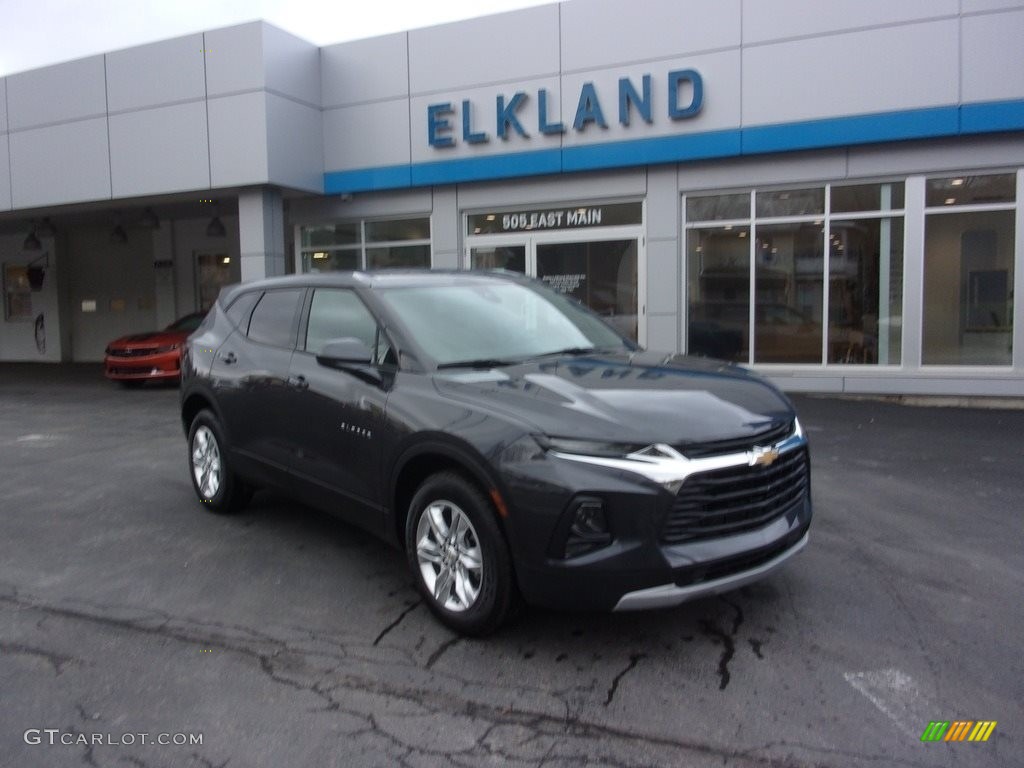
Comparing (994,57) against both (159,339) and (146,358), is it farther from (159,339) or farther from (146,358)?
(146,358)

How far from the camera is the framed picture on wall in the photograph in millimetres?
23453

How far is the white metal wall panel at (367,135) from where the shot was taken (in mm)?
14359

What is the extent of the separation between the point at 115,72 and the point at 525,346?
13.5 meters

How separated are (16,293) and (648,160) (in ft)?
64.2

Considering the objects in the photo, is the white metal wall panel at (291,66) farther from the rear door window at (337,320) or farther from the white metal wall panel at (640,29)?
the rear door window at (337,320)

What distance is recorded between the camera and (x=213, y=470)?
20.6 ft

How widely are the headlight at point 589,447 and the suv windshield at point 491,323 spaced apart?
1.03 metres

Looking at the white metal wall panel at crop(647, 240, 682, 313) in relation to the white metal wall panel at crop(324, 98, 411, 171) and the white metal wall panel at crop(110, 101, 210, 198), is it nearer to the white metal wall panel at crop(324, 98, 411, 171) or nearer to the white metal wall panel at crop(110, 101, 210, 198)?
the white metal wall panel at crop(324, 98, 411, 171)

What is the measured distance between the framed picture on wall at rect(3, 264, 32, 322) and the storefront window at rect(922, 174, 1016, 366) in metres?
22.5

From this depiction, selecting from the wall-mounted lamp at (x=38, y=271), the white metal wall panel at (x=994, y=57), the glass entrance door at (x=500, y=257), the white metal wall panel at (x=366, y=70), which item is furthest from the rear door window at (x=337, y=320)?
the wall-mounted lamp at (x=38, y=271)

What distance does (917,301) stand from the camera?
38.2 ft

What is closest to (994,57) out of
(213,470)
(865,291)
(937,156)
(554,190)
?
(937,156)

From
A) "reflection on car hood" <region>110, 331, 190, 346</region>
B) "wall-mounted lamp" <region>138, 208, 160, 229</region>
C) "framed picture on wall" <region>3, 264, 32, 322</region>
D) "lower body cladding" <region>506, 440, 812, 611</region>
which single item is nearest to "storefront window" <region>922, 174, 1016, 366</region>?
"lower body cladding" <region>506, 440, 812, 611</region>

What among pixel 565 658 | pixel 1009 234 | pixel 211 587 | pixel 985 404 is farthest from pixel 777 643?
pixel 1009 234
